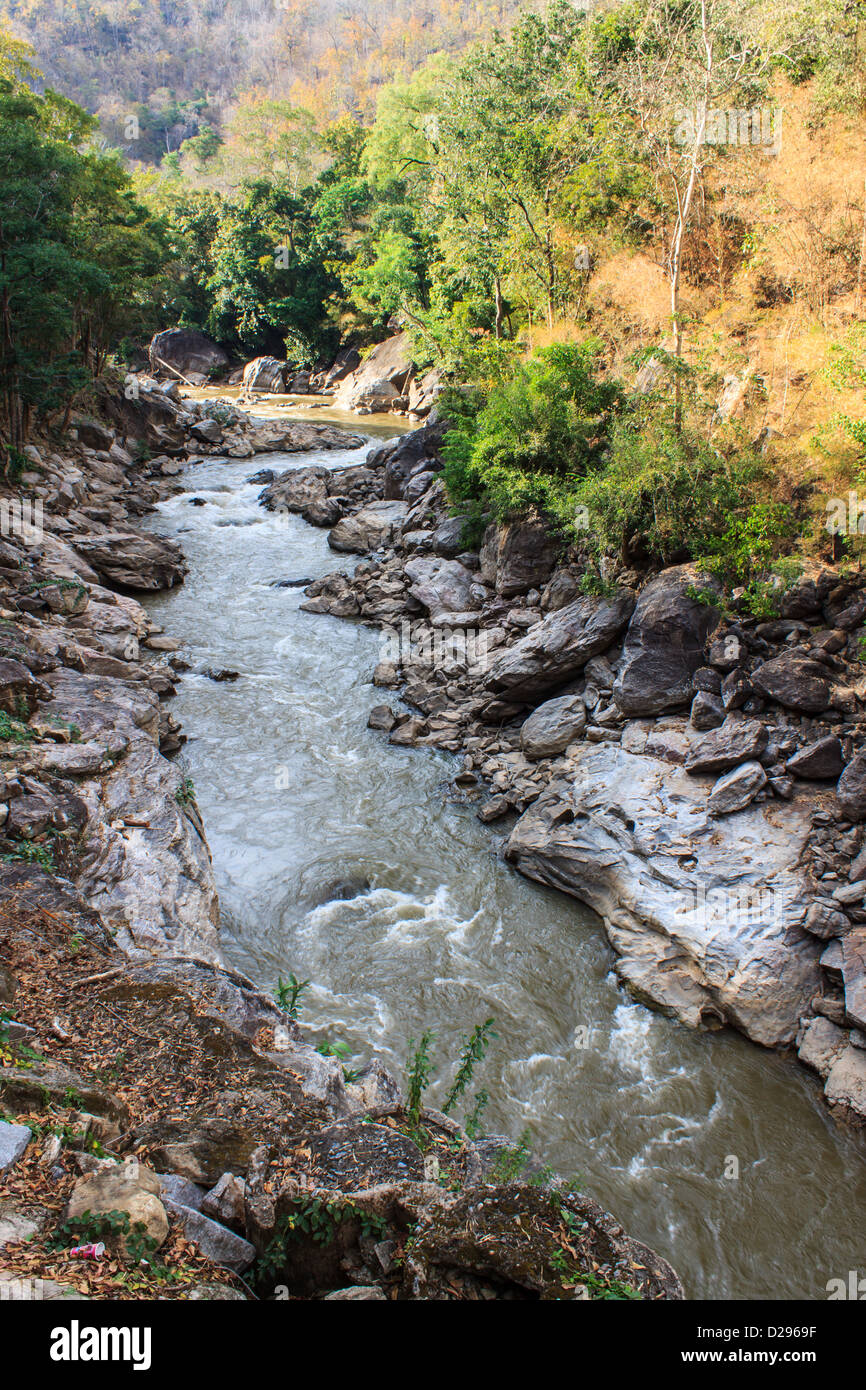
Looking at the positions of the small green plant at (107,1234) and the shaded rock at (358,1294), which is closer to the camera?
the small green plant at (107,1234)

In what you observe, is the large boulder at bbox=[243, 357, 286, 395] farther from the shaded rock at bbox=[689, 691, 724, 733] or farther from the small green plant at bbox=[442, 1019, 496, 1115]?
the small green plant at bbox=[442, 1019, 496, 1115]

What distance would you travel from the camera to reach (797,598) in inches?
376

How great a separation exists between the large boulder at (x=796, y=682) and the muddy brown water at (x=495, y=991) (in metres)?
3.48

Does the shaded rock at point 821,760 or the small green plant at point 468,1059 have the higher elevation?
the shaded rock at point 821,760

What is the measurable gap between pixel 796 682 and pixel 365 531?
13.2m

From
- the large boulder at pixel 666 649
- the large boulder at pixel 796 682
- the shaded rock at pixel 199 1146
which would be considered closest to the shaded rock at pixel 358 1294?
the shaded rock at pixel 199 1146

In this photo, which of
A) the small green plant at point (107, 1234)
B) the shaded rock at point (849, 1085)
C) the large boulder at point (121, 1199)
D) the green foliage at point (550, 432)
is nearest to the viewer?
the small green plant at point (107, 1234)

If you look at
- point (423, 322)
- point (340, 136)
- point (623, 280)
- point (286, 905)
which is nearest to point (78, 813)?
point (286, 905)

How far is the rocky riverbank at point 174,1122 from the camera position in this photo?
10.5ft

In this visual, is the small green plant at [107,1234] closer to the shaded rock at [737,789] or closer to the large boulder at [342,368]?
the shaded rock at [737,789]

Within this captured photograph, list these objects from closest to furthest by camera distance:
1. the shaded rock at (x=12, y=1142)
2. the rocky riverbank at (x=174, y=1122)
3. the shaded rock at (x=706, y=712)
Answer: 1. the rocky riverbank at (x=174, y=1122)
2. the shaded rock at (x=12, y=1142)
3. the shaded rock at (x=706, y=712)

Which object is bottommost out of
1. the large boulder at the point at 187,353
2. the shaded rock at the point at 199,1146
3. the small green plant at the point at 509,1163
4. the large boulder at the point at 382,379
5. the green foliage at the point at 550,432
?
the small green plant at the point at 509,1163
